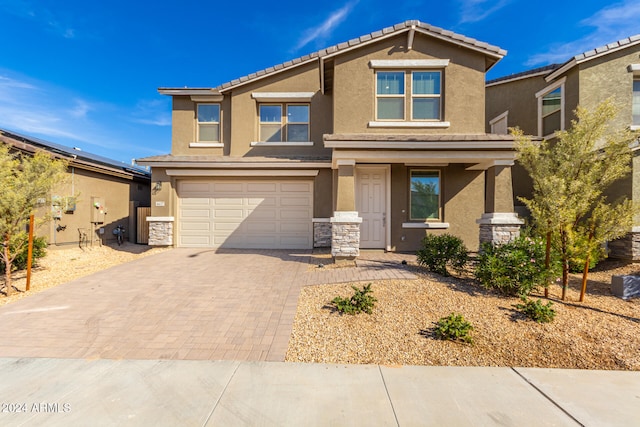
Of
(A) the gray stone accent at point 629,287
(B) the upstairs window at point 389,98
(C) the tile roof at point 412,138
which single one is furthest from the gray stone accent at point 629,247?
(B) the upstairs window at point 389,98

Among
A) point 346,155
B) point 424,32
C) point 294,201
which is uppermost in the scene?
point 424,32

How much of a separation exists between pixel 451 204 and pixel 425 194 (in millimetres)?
962

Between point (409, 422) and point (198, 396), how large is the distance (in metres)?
2.08

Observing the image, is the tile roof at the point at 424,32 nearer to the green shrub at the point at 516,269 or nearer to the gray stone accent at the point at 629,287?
the green shrub at the point at 516,269

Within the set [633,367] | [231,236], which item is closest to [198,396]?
[633,367]

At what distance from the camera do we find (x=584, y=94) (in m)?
9.38

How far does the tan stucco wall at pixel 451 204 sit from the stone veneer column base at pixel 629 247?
351cm

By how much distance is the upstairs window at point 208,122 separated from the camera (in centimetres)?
1157

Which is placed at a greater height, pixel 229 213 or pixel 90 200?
pixel 90 200

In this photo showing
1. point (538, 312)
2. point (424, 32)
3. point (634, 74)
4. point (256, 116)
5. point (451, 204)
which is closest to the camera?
point (538, 312)

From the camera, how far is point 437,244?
6.47 meters

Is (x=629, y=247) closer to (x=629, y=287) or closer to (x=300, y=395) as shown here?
(x=629, y=287)

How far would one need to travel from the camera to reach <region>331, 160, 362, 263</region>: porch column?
7.56 m

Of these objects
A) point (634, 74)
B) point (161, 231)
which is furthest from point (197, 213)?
point (634, 74)
